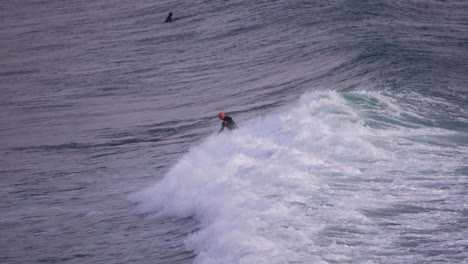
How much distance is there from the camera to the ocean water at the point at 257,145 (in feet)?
36.3

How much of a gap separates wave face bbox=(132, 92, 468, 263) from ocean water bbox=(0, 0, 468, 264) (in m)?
0.04

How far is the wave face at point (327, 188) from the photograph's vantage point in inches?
404

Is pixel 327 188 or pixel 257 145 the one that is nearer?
pixel 327 188

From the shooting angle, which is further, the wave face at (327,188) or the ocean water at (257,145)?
the ocean water at (257,145)

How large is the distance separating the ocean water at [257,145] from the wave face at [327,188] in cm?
4

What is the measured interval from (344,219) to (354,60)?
1231 cm

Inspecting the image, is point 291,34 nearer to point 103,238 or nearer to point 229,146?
point 229,146

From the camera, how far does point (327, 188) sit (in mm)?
12312

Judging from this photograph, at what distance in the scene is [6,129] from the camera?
2644 centimetres

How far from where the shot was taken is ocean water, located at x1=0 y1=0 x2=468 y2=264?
436 inches

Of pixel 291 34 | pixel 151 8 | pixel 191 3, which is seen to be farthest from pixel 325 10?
pixel 151 8

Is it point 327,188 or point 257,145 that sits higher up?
point 257,145

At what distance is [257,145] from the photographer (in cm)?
1504

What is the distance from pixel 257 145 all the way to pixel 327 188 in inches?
117
